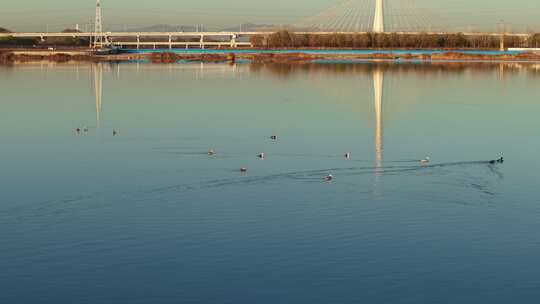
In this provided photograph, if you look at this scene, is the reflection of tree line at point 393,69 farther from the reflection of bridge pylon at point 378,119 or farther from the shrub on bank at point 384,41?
the shrub on bank at point 384,41

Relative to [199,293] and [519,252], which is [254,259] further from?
[519,252]

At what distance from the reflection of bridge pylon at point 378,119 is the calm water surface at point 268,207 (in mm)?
109

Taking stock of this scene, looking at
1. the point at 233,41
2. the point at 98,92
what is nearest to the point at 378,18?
the point at 233,41

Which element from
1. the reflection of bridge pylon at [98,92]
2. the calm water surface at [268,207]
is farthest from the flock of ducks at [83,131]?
the reflection of bridge pylon at [98,92]

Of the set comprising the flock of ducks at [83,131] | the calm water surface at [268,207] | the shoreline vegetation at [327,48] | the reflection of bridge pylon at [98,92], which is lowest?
the calm water surface at [268,207]

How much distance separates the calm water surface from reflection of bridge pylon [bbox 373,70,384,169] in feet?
0.36

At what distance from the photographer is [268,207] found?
13156mm

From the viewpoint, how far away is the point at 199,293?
9117 millimetres

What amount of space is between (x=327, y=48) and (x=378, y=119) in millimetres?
77553

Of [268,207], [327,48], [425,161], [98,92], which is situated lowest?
[268,207]

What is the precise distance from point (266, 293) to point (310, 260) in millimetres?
1310

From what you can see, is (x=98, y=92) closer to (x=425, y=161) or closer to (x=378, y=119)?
(x=378, y=119)

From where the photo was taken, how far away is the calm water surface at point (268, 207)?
9.47 metres

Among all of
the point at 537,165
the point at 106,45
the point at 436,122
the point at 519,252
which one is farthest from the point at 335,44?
the point at 519,252
